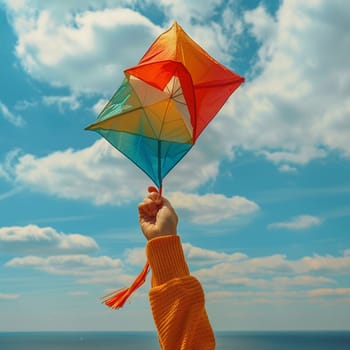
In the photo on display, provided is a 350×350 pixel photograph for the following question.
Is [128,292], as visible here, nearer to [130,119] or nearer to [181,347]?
[181,347]

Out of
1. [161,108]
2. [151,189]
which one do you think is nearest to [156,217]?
[151,189]

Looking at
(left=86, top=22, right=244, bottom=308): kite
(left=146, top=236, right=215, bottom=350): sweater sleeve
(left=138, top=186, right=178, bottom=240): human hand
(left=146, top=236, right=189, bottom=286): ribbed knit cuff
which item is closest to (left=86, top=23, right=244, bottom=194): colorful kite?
(left=86, top=22, right=244, bottom=308): kite

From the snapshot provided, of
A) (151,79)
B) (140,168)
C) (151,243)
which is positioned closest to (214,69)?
(151,79)

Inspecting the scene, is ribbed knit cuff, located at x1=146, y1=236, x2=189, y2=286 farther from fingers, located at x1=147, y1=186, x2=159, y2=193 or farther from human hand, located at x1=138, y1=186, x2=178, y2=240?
fingers, located at x1=147, y1=186, x2=159, y2=193

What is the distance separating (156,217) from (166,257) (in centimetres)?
42

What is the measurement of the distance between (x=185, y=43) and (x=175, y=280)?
241 centimetres

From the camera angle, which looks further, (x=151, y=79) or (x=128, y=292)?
(x=128, y=292)

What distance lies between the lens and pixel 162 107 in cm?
548

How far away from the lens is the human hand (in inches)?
199

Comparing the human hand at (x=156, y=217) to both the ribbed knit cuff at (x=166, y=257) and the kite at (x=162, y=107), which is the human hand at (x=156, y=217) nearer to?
the ribbed knit cuff at (x=166, y=257)

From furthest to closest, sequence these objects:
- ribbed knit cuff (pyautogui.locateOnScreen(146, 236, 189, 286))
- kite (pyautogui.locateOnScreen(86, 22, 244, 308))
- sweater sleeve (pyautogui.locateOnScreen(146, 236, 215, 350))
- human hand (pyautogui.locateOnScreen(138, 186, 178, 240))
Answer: kite (pyautogui.locateOnScreen(86, 22, 244, 308)) → human hand (pyautogui.locateOnScreen(138, 186, 178, 240)) → ribbed knit cuff (pyautogui.locateOnScreen(146, 236, 189, 286)) → sweater sleeve (pyautogui.locateOnScreen(146, 236, 215, 350))

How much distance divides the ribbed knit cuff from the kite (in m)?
0.72

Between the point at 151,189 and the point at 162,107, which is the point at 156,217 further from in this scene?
the point at 162,107

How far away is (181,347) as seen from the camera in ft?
15.7
